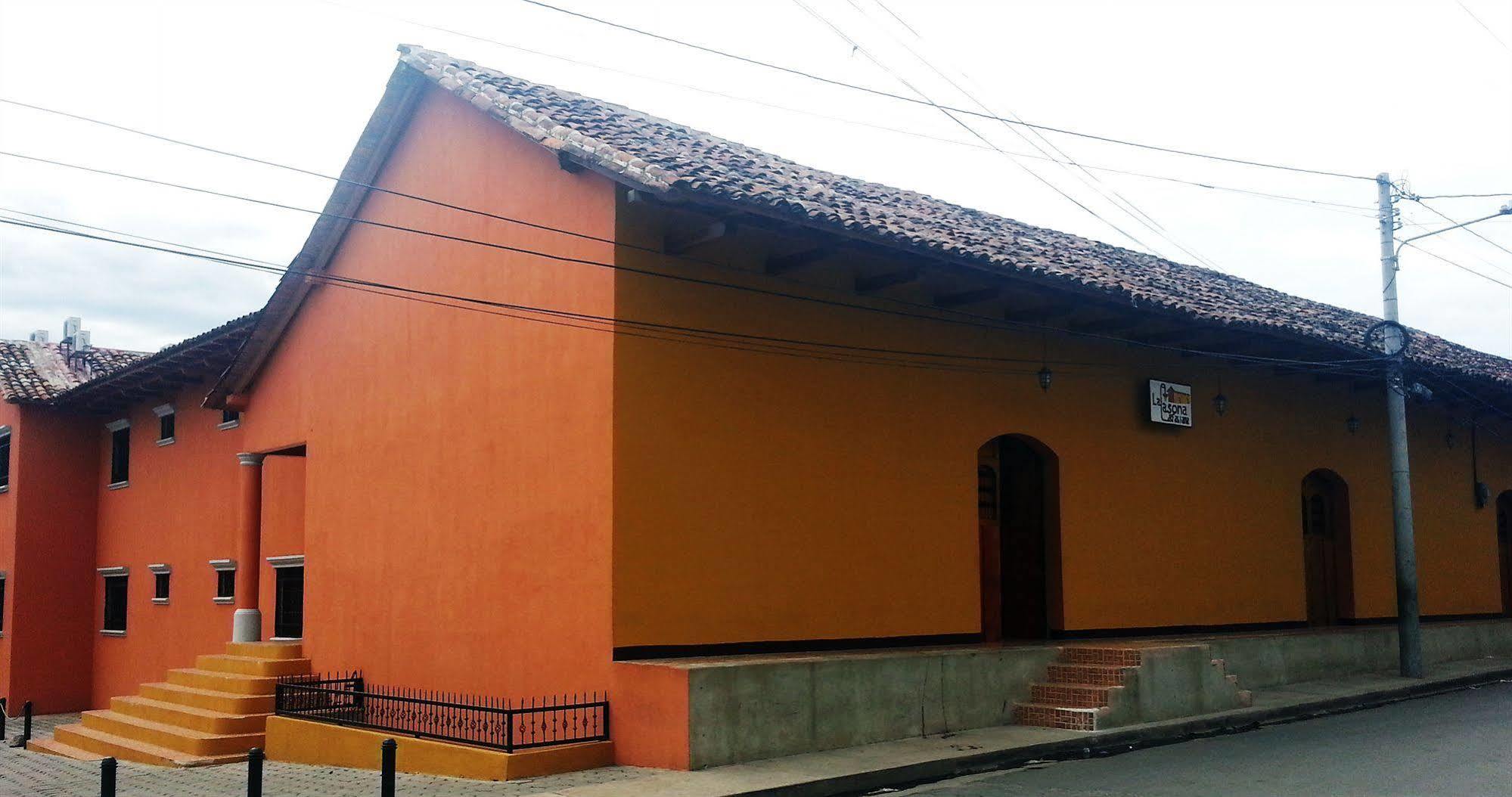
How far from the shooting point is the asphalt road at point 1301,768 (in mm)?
9023

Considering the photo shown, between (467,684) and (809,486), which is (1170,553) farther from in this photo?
(467,684)

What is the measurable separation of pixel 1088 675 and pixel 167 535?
15321mm

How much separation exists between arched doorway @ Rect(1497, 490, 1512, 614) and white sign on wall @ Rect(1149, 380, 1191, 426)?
10.9 meters

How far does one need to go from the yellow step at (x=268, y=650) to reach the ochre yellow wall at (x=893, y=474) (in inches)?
268

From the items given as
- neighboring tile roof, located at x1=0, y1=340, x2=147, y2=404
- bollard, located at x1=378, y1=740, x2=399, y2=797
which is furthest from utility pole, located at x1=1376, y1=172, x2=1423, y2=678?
neighboring tile roof, located at x1=0, y1=340, x2=147, y2=404

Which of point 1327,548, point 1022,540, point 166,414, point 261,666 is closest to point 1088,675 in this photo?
point 1022,540

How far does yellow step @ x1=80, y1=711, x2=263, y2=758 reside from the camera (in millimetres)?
13789

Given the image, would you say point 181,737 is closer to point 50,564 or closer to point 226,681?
point 226,681

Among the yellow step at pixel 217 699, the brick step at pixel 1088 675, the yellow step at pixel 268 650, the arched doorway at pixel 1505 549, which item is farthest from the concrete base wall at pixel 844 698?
the arched doorway at pixel 1505 549

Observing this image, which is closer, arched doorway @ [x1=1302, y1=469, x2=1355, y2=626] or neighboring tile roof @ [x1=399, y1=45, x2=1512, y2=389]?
neighboring tile roof @ [x1=399, y1=45, x2=1512, y2=389]

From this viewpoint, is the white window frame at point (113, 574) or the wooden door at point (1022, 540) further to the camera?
the white window frame at point (113, 574)

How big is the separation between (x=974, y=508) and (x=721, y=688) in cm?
474

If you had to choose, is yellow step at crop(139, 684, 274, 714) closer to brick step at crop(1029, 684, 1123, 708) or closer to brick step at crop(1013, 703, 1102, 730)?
brick step at crop(1013, 703, 1102, 730)

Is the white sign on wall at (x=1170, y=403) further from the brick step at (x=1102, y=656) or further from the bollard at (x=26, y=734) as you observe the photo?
the bollard at (x=26, y=734)
